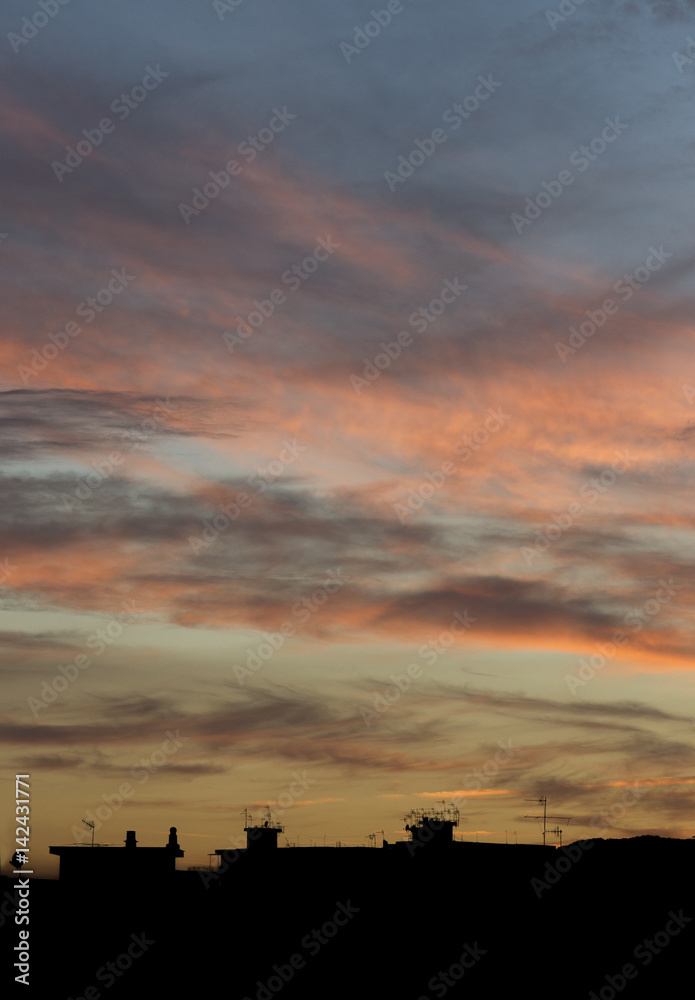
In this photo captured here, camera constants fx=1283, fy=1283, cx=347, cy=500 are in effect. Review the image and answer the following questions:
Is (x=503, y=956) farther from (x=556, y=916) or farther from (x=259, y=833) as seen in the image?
(x=259, y=833)

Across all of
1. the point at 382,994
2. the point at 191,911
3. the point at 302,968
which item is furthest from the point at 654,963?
the point at 191,911

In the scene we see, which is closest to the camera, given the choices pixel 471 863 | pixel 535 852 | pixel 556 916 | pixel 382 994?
pixel 382 994

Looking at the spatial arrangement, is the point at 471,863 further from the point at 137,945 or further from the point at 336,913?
the point at 137,945

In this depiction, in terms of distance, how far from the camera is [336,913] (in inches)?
2202

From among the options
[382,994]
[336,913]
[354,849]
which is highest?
[354,849]

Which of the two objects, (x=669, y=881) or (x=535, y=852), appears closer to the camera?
(x=669, y=881)

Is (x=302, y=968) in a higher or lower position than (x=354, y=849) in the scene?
lower

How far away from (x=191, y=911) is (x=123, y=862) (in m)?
16.9

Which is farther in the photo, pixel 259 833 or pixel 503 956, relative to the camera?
pixel 259 833

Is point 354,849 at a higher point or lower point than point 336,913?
higher

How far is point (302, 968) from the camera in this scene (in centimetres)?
5222

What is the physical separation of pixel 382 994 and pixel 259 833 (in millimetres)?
21416

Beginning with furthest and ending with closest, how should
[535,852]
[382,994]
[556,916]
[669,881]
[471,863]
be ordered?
[535,852]
[471,863]
[669,881]
[556,916]
[382,994]

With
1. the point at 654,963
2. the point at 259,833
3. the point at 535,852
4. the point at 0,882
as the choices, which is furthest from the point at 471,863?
the point at 0,882
